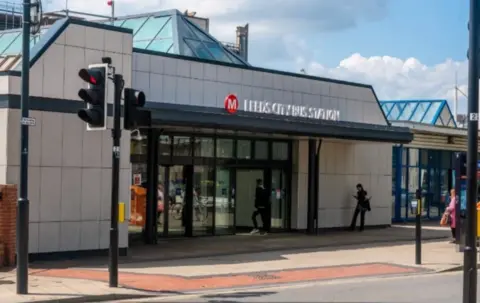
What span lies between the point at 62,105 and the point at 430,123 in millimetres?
23435

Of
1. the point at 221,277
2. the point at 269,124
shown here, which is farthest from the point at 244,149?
the point at 221,277

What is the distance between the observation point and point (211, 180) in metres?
24.7

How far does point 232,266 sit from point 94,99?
6.00m

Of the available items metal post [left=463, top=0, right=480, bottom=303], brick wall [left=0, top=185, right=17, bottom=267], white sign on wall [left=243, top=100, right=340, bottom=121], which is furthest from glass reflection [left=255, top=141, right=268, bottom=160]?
metal post [left=463, top=0, right=480, bottom=303]

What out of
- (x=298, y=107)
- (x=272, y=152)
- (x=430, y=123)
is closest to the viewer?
(x=298, y=107)

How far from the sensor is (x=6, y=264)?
1650 centimetres

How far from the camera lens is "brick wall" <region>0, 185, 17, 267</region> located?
53.9ft

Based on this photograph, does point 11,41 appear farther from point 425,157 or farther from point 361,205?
point 425,157

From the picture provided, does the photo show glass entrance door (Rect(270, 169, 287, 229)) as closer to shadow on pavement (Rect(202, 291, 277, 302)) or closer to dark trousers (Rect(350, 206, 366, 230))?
dark trousers (Rect(350, 206, 366, 230))

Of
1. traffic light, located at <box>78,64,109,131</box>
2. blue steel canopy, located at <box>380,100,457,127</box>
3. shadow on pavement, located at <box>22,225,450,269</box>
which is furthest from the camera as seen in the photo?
blue steel canopy, located at <box>380,100,457,127</box>

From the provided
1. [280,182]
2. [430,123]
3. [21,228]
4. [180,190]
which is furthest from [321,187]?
[21,228]

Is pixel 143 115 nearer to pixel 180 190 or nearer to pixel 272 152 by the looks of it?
pixel 180 190

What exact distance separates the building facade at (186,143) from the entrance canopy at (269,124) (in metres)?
0.05

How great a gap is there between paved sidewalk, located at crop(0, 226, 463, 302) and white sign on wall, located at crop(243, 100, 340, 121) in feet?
12.9
